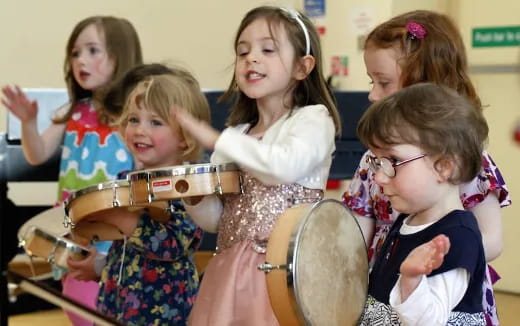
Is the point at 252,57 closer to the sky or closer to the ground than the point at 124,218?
closer to the sky

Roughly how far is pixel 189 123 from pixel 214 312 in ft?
1.52

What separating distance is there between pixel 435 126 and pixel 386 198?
362 mm

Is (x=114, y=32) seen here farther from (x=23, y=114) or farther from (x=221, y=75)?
(x=221, y=75)

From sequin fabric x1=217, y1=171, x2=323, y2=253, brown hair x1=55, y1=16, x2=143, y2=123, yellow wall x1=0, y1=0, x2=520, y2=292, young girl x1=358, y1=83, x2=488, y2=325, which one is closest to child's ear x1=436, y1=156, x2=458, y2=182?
young girl x1=358, y1=83, x2=488, y2=325

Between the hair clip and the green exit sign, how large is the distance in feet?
8.63

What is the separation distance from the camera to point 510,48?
4.50 m

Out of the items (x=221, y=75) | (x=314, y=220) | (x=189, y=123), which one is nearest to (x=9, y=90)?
(x=189, y=123)

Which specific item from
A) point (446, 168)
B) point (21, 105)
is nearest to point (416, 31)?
point (446, 168)

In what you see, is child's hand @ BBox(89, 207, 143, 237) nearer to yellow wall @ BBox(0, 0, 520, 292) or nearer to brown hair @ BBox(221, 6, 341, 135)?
brown hair @ BBox(221, 6, 341, 135)

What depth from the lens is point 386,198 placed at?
202 cm

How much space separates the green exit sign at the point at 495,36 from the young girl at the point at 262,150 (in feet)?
8.16

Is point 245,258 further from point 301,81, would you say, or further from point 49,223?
point 49,223

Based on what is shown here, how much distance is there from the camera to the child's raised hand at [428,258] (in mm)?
1524

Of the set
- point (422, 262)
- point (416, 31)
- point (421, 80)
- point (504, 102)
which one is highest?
point (416, 31)
